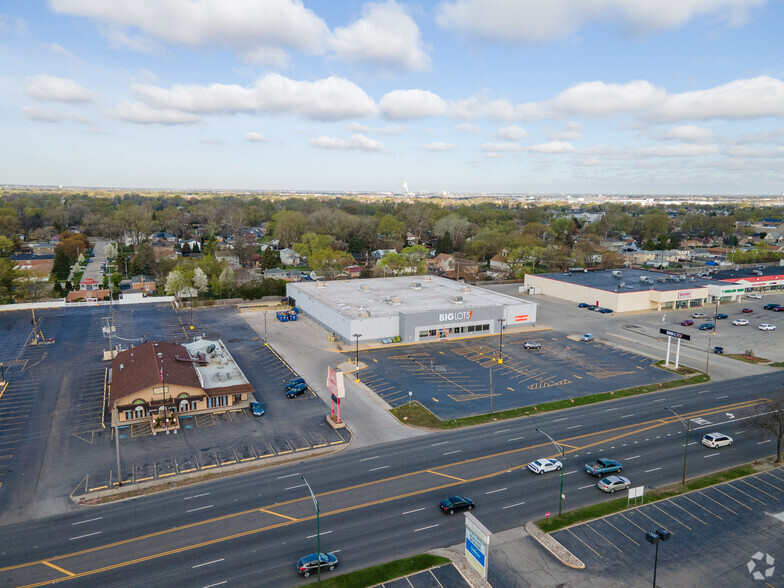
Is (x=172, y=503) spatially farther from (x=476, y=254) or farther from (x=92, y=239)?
(x=92, y=239)

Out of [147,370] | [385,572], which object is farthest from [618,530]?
[147,370]

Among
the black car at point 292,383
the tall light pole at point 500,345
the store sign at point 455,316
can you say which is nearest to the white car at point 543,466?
the black car at point 292,383

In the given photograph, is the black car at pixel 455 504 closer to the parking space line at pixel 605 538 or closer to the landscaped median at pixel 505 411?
the parking space line at pixel 605 538

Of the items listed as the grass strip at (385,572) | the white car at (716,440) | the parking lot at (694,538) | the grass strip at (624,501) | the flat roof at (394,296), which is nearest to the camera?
the grass strip at (385,572)

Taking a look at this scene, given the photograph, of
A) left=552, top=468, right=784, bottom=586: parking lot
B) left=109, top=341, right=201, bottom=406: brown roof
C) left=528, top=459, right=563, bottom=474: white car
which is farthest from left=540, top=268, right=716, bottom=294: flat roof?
left=109, top=341, right=201, bottom=406: brown roof

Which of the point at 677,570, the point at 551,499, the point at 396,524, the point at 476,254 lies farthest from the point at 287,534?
the point at 476,254

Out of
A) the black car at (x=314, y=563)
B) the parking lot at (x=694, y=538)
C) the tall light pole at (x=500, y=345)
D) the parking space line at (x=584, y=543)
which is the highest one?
the black car at (x=314, y=563)

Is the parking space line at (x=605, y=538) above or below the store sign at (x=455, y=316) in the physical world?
below

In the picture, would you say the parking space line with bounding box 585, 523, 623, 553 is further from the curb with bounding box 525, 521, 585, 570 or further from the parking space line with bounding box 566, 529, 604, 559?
the curb with bounding box 525, 521, 585, 570
